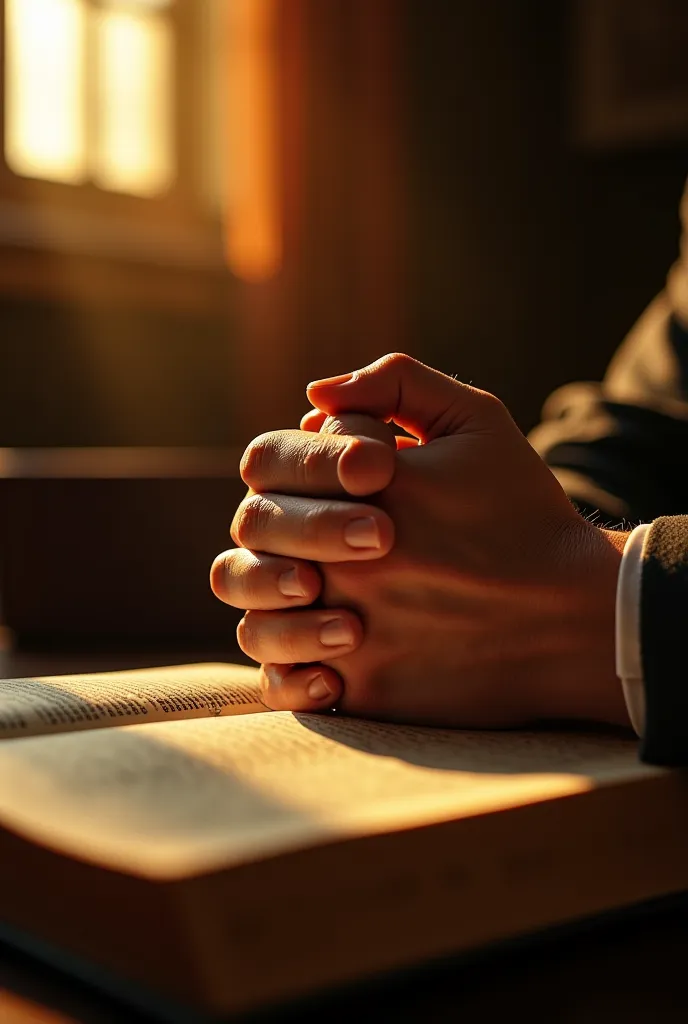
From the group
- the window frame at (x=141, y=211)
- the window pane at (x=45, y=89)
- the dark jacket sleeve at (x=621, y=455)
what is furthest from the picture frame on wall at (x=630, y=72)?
the dark jacket sleeve at (x=621, y=455)

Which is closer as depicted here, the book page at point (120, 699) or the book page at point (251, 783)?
the book page at point (251, 783)

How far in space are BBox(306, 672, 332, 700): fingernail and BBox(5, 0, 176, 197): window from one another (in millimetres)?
2598

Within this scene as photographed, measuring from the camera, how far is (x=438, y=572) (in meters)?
0.47

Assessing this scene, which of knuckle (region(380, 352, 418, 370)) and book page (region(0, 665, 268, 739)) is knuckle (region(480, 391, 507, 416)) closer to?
knuckle (region(380, 352, 418, 370))

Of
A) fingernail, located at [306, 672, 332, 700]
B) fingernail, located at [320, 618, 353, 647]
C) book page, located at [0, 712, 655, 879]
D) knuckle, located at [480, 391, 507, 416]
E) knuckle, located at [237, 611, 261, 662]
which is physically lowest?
fingernail, located at [306, 672, 332, 700]

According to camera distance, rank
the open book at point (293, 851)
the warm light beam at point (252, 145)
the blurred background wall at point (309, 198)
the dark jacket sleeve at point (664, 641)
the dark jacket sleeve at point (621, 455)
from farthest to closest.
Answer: the warm light beam at point (252, 145) < the blurred background wall at point (309, 198) < the dark jacket sleeve at point (621, 455) < the dark jacket sleeve at point (664, 641) < the open book at point (293, 851)

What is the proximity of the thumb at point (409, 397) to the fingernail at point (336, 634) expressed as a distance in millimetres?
98

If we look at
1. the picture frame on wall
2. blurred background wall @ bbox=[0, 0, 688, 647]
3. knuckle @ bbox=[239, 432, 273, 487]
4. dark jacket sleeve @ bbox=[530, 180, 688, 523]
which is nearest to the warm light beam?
blurred background wall @ bbox=[0, 0, 688, 647]

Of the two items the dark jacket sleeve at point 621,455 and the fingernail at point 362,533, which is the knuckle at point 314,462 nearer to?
the fingernail at point 362,533

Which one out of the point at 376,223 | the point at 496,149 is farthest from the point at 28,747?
the point at 496,149

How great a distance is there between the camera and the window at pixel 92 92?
2.80 m

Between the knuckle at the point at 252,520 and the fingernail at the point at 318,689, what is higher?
the knuckle at the point at 252,520

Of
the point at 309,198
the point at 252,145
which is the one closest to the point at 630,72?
the point at 309,198

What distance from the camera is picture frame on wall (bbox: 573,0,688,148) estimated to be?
10.3 ft
